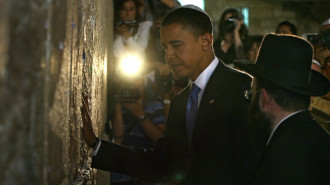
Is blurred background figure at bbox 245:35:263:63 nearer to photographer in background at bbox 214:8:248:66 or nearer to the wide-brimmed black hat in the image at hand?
photographer in background at bbox 214:8:248:66

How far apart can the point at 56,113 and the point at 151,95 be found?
12.5ft

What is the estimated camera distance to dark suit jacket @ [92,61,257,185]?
2402 millimetres

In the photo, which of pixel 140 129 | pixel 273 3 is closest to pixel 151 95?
pixel 140 129

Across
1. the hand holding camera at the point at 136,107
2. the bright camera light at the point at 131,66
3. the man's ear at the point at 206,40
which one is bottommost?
the hand holding camera at the point at 136,107

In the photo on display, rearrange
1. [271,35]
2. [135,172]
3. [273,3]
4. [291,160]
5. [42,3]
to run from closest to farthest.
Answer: [42,3], [291,160], [271,35], [135,172], [273,3]

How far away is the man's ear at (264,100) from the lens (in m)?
2.31

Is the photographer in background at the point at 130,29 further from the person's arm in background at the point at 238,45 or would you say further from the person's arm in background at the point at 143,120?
the person's arm in background at the point at 238,45

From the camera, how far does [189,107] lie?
2.80 metres

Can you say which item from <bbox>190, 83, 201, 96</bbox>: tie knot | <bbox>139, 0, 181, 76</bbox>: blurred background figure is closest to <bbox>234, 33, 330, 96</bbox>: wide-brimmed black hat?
<bbox>190, 83, 201, 96</bbox>: tie knot

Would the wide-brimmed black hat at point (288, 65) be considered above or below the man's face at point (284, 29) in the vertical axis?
below

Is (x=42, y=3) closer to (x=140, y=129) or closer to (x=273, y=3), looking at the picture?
(x=140, y=129)

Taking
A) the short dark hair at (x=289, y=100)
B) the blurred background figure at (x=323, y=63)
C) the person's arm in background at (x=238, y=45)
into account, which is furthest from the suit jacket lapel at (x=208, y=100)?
the person's arm in background at (x=238, y=45)

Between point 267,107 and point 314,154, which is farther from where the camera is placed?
point 267,107

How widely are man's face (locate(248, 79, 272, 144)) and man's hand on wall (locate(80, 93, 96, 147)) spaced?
3.12ft
